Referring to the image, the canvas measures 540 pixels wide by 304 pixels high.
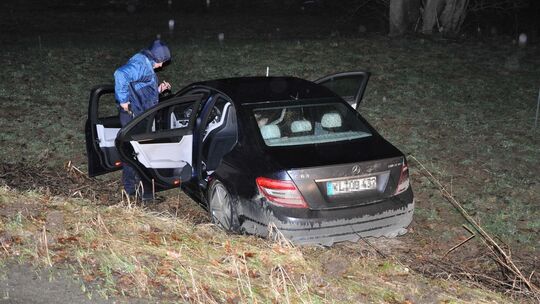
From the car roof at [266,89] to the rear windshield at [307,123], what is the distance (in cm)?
15

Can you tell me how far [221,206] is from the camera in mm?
6277

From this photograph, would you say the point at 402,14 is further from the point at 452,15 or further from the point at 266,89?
the point at 266,89

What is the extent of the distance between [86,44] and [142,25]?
5.47m

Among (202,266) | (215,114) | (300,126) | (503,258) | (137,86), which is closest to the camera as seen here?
(202,266)

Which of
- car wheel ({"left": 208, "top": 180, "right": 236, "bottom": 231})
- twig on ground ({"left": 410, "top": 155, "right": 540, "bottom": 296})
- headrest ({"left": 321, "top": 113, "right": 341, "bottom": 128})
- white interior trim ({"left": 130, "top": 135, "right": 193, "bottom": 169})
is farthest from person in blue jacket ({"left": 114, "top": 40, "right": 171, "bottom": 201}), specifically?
twig on ground ({"left": 410, "top": 155, "right": 540, "bottom": 296})

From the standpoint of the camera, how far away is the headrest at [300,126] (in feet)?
20.1

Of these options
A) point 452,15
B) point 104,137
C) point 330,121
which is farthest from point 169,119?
point 452,15

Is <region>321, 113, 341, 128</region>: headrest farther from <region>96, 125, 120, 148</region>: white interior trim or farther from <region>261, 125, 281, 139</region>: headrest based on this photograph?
<region>96, 125, 120, 148</region>: white interior trim

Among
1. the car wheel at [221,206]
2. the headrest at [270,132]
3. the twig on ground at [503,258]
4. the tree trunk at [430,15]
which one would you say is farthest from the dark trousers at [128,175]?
the tree trunk at [430,15]

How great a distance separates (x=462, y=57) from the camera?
15.5 meters

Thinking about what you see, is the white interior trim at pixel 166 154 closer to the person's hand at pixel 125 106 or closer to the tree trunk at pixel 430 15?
the person's hand at pixel 125 106

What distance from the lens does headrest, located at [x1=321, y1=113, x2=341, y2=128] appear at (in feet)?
20.7

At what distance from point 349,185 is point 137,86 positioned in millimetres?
2840

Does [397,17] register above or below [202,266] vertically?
above
